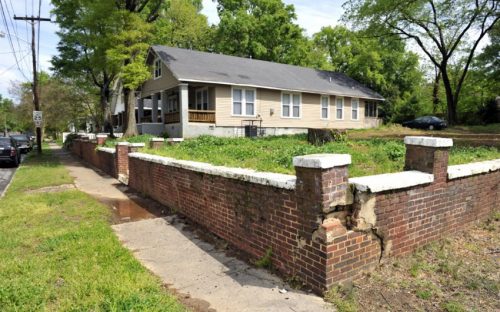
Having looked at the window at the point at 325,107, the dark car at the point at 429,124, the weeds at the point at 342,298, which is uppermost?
the window at the point at 325,107

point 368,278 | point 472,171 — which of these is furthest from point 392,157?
point 368,278

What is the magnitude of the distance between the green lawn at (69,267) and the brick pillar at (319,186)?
5.20ft

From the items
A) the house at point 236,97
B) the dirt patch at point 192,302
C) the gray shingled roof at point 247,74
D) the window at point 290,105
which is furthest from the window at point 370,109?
the dirt patch at point 192,302

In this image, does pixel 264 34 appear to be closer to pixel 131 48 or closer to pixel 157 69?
pixel 157 69

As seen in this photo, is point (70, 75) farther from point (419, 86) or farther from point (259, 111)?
point (419, 86)

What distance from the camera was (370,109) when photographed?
31.1 m

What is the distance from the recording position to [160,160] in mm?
7707

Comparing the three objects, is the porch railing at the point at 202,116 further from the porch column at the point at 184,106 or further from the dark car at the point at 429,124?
the dark car at the point at 429,124

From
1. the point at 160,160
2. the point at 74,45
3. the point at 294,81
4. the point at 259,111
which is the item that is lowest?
the point at 160,160

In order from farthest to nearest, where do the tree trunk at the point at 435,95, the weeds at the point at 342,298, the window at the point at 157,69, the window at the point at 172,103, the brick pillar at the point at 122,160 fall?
the tree trunk at the point at 435,95 → the window at the point at 172,103 → the window at the point at 157,69 → the brick pillar at the point at 122,160 → the weeds at the point at 342,298

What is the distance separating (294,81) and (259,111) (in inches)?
178

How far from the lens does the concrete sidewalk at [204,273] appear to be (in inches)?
139

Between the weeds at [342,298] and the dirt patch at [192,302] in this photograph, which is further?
the dirt patch at [192,302]

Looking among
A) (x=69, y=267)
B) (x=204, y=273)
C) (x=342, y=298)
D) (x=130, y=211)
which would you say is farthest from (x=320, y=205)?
(x=130, y=211)
